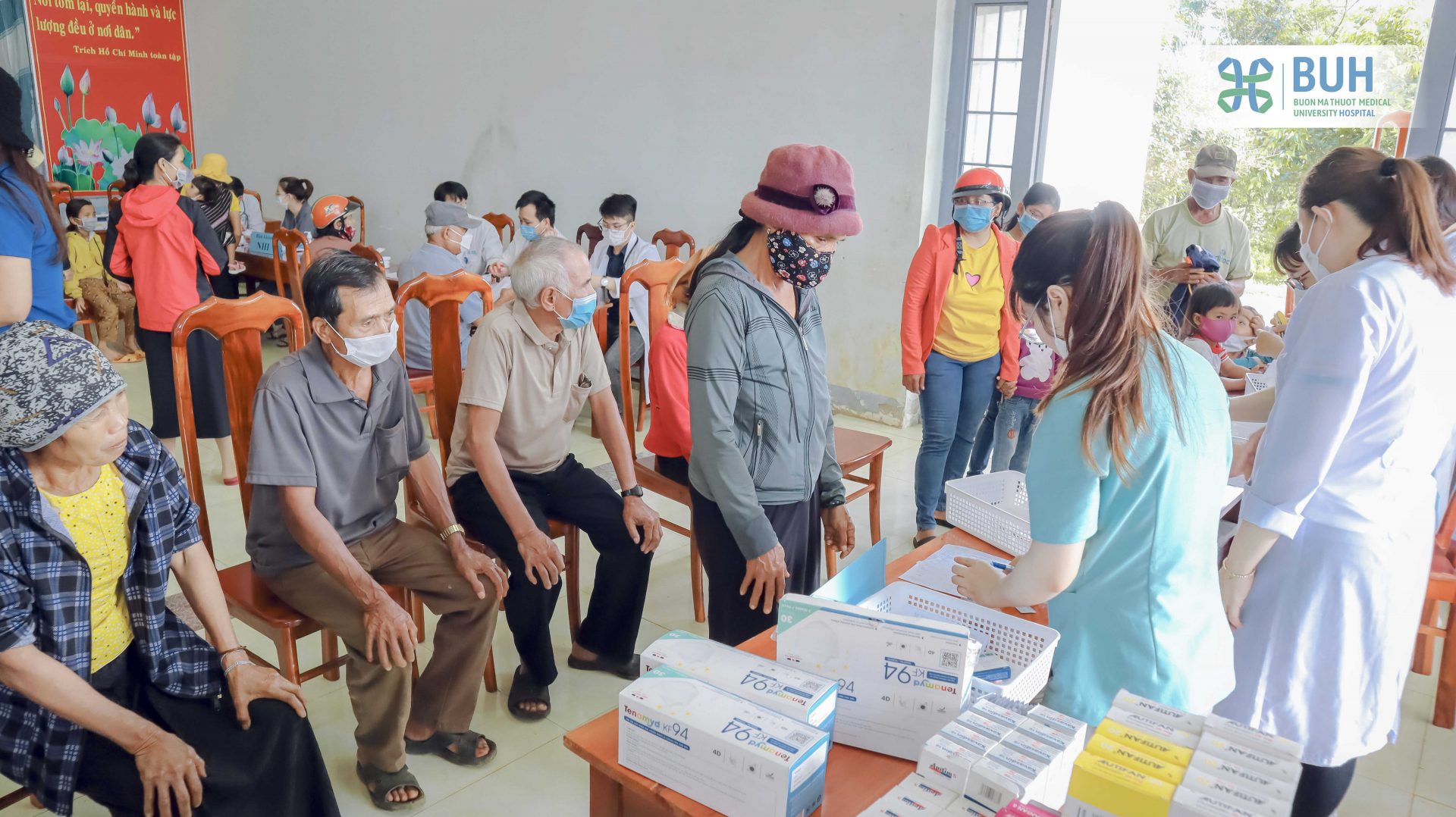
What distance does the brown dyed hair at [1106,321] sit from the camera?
Result: 3.84 ft

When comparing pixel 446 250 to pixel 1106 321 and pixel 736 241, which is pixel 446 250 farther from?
pixel 1106 321

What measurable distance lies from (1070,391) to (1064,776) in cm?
46

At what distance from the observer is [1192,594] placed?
1271 millimetres

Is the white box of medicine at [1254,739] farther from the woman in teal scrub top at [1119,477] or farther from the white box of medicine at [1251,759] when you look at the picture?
the woman in teal scrub top at [1119,477]

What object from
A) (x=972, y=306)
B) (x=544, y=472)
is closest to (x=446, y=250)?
(x=544, y=472)

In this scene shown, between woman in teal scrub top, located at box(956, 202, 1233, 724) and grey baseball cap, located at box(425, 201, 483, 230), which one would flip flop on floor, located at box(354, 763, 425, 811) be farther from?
grey baseball cap, located at box(425, 201, 483, 230)

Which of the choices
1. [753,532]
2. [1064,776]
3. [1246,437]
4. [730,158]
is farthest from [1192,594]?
[730,158]

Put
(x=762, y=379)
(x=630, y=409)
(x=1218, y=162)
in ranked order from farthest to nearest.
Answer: (x=1218, y=162), (x=630, y=409), (x=762, y=379)

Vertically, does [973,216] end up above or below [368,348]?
above

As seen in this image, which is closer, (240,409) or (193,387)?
(240,409)

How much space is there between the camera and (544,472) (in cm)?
250

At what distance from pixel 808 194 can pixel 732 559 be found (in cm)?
72

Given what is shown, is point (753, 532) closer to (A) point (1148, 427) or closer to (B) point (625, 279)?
(A) point (1148, 427)

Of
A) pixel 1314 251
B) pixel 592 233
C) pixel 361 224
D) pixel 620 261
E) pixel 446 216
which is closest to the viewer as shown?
pixel 1314 251
